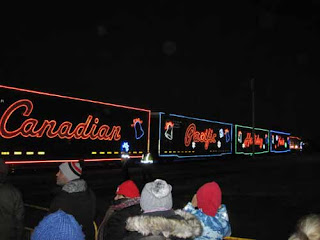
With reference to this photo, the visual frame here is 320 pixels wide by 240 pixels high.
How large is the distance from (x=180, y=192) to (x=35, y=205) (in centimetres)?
570

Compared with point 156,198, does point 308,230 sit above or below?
below

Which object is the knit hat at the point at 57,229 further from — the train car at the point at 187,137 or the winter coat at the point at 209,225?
the train car at the point at 187,137

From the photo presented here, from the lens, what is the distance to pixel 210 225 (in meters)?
3.36

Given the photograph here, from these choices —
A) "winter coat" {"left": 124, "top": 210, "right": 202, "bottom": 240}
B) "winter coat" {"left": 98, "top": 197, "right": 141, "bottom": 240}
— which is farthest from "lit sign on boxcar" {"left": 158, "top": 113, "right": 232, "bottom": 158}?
"winter coat" {"left": 124, "top": 210, "right": 202, "bottom": 240}

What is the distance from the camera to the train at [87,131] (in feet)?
58.2

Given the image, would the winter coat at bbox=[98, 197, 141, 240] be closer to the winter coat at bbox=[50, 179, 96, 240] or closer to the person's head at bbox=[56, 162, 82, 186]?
the winter coat at bbox=[50, 179, 96, 240]

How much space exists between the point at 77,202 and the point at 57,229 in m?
1.70

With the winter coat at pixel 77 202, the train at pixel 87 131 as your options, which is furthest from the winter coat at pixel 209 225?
the train at pixel 87 131

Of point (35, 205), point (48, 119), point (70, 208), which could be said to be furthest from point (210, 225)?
point (48, 119)

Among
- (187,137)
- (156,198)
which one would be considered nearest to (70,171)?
(156,198)

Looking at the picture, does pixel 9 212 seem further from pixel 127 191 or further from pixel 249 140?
pixel 249 140

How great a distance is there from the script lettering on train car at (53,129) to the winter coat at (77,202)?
1443cm

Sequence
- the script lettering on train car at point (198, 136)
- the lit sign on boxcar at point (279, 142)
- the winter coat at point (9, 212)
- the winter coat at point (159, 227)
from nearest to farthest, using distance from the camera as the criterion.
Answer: the winter coat at point (159, 227) < the winter coat at point (9, 212) < the script lettering on train car at point (198, 136) < the lit sign on boxcar at point (279, 142)

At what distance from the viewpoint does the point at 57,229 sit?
2256 millimetres
